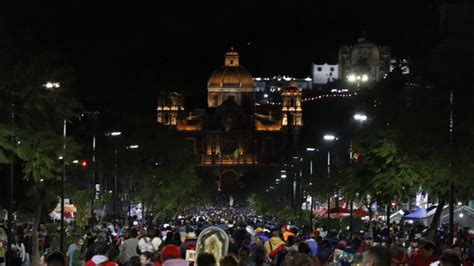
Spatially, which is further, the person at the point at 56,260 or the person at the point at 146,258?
the person at the point at 146,258

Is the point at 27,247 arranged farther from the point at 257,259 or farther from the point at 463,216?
the point at 463,216

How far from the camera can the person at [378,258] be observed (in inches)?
475

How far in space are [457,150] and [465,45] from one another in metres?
4.28

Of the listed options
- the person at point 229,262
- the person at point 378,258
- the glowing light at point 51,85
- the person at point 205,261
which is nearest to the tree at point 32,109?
the glowing light at point 51,85

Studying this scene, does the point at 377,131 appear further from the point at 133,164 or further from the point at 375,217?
the point at 375,217

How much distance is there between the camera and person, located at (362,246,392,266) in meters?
12.1

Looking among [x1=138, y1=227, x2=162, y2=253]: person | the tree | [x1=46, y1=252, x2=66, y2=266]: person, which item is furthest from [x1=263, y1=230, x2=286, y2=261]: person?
[x1=46, y1=252, x2=66, y2=266]: person

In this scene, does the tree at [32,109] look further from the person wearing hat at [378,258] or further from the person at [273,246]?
the person wearing hat at [378,258]

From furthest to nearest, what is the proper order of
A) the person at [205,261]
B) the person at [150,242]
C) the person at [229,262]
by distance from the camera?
the person at [150,242] < the person at [205,261] < the person at [229,262]

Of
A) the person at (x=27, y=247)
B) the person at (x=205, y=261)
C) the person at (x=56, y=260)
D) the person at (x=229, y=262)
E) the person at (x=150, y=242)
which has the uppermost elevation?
the person at (x=56, y=260)

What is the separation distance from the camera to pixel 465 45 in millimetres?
33250

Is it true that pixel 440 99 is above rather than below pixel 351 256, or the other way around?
above

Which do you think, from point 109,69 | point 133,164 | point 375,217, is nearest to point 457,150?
point 109,69

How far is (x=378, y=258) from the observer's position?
1209cm
